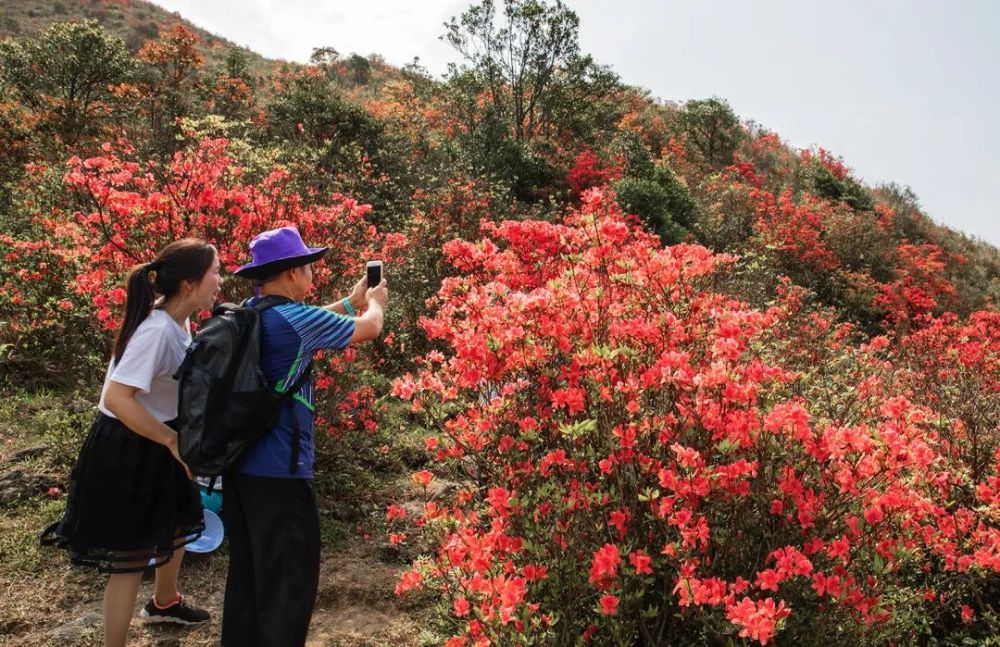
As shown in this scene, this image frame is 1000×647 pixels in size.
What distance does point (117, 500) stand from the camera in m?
2.57

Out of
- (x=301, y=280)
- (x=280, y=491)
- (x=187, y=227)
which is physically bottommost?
(x=280, y=491)

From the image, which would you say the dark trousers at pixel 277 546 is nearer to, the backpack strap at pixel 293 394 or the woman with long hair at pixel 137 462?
the backpack strap at pixel 293 394

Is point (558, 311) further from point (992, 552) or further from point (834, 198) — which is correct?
point (834, 198)

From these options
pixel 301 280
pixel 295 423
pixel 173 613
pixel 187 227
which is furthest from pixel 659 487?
pixel 187 227

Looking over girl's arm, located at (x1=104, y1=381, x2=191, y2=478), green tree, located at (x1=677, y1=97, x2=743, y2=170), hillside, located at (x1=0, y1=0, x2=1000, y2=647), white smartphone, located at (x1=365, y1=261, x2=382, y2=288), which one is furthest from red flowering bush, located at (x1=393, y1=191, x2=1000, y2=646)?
green tree, located at (x1=677, y1=97, x2=743, y2=170)

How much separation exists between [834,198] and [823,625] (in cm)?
1924

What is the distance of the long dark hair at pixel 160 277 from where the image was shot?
252cm

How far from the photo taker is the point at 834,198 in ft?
61.0

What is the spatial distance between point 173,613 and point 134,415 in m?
1.39

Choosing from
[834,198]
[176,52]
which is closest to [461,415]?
[176,52]

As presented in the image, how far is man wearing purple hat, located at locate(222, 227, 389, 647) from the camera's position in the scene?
213 centimetres

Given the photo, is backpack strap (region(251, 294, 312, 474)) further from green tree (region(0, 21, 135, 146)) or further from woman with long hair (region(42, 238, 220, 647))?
green tree (region(0, 21, 135, 146))

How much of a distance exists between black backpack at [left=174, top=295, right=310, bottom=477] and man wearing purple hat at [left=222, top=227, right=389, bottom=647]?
0.07 metres

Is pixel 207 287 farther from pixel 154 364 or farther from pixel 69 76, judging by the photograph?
pixel 69 76
